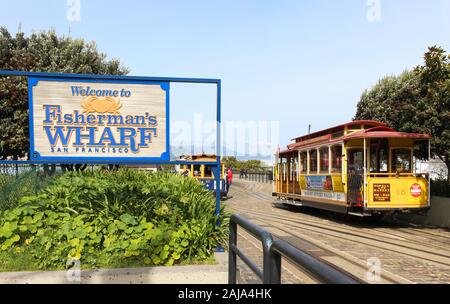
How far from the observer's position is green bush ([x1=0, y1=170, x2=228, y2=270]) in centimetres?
555

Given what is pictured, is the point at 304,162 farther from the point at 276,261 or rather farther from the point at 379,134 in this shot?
the point at 276,261

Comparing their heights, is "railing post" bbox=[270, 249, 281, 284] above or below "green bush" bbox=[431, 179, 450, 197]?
above

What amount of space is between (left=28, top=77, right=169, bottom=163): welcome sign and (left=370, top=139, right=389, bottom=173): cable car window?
8991 millimetres

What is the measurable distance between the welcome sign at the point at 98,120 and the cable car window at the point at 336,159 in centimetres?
847

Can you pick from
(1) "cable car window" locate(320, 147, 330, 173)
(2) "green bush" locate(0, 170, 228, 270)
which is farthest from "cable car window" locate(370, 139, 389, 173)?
(2) "green bush" locate(0, 170, 228, 270)

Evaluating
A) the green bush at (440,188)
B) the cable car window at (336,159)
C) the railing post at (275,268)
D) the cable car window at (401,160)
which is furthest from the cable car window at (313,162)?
the railing post at (275,268)

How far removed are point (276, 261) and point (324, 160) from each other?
A: 12873 mm

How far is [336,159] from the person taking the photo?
13883 mm

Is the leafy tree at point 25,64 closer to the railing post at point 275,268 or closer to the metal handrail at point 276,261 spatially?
the metal handrail at point 276,261

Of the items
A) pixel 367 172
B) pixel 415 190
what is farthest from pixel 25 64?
pixel 415 190

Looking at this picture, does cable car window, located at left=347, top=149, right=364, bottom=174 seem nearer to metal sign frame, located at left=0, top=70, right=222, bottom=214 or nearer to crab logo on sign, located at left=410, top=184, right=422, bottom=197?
crab logo on sign, located at left=410, top=184, right=422, bottom=197

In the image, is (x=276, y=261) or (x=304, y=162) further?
Result: (x=304, y=162)

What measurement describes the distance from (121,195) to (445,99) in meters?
10.7
